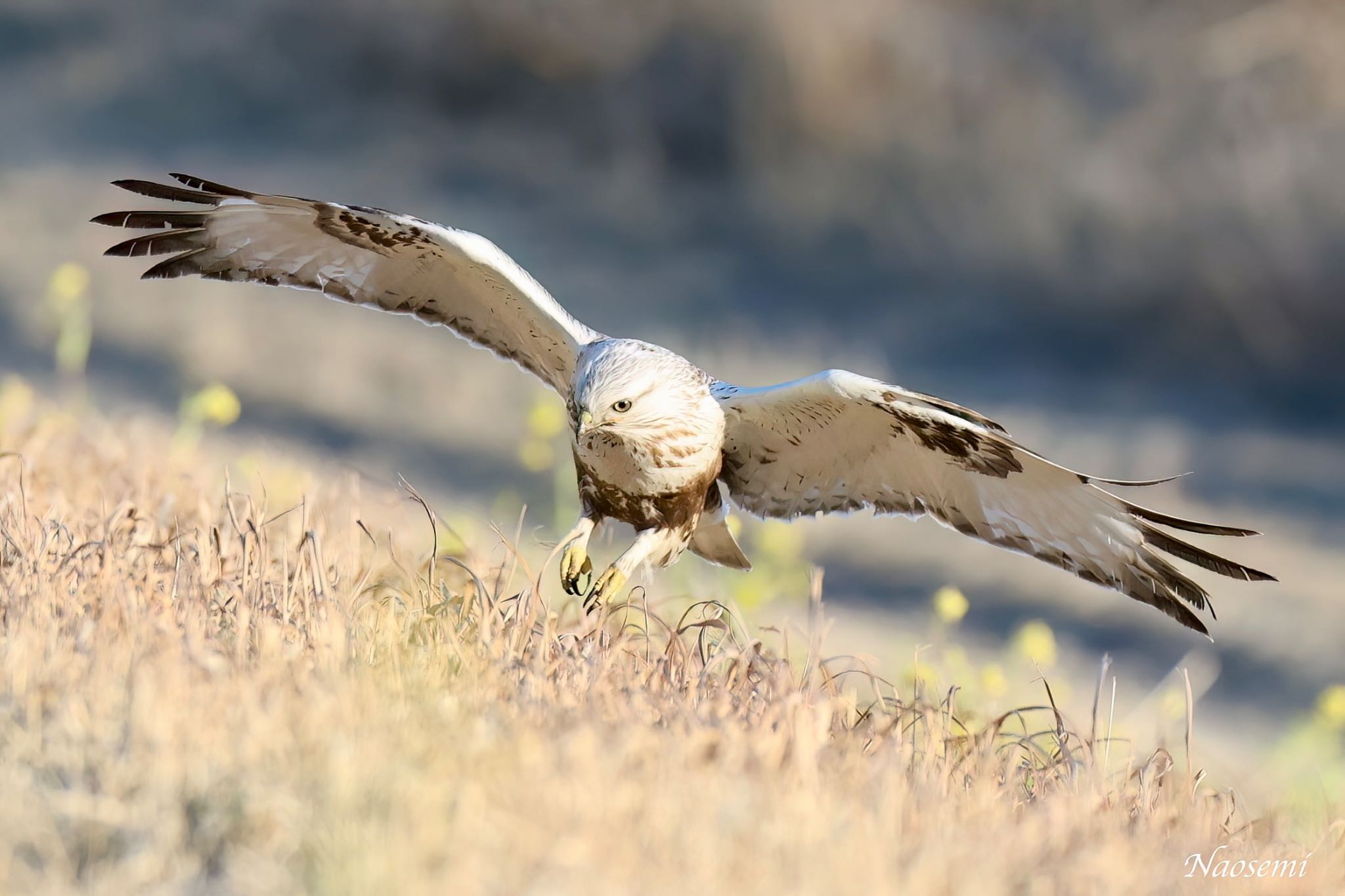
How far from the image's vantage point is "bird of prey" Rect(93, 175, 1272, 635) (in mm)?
3758

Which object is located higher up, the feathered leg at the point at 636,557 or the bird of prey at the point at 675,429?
the bird of prey at the point at 675,429

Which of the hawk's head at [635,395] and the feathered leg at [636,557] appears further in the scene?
the feathered leg at [636,557]

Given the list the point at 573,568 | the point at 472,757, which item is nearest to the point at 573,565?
the point at 573,568

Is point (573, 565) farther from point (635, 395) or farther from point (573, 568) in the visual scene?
point (635, 395)

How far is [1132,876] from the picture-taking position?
1.94m

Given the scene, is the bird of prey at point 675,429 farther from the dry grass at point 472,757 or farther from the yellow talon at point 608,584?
the dry grass at point 472,757

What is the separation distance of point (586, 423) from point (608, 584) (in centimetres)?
62

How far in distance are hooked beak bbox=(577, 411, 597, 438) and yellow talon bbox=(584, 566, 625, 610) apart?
0.56 meters

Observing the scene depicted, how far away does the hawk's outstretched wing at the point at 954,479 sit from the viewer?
3.58 meters

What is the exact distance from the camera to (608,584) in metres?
4.04

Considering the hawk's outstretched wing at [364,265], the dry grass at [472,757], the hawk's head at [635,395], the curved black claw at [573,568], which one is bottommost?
the dry grass at [472,757]

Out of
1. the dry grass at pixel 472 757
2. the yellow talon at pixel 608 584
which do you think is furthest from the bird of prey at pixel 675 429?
the dry grass at pixel 472 757

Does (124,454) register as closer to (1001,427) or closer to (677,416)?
(677,416)

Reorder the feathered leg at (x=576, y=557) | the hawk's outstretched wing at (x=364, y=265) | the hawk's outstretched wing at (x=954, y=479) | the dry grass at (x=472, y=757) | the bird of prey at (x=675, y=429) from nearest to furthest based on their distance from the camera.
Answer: the dry grass at (x=472, y=757)
the hawk's outstretched wing at (x=954, y=479)
the bird of prey at (x=675, y=429)
the hawk's outstretched wing at (x=364, y=265)
the feathered leg at (x=576, y=557)
